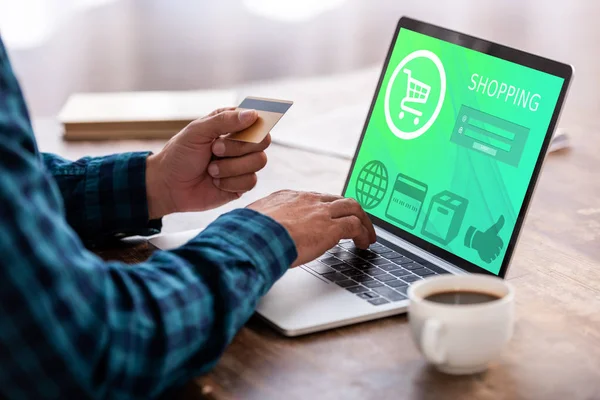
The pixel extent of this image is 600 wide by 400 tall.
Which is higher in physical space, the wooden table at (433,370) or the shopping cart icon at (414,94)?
the shopping cart icon at (414,94)

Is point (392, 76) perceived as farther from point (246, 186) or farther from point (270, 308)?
point (270, 308)

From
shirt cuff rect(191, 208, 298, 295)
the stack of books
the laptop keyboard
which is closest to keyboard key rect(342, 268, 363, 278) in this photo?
the laptop keyboard

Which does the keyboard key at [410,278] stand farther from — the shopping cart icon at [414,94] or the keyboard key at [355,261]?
the shopping cart icon at [414,94]

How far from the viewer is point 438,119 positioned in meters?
1.18

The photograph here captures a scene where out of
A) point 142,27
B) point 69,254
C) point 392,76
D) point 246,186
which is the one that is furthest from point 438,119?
point 142,27

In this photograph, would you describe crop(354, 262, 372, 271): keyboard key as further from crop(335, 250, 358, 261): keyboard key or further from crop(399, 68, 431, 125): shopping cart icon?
crop(399, 68, 431, 125): shopping cart icon

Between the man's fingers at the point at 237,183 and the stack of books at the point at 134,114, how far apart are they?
0.42 meters

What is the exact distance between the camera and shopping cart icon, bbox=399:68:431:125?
1.21 m

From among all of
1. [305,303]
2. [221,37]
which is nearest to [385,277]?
[305,303]

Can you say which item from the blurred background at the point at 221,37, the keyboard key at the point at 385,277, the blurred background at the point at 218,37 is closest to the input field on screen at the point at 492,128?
the keyboard key at the point at 385,277

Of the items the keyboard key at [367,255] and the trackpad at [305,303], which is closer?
the trackpad at [305,303]

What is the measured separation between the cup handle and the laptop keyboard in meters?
0.16

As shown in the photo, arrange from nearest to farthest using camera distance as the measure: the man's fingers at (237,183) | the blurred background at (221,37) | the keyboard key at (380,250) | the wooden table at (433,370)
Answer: the wooden table at (433,370) → the keyboard key at (380,250) → the man's fingers at (237,183) → the blurred background at (221,37)

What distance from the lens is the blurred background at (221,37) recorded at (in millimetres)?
2980
